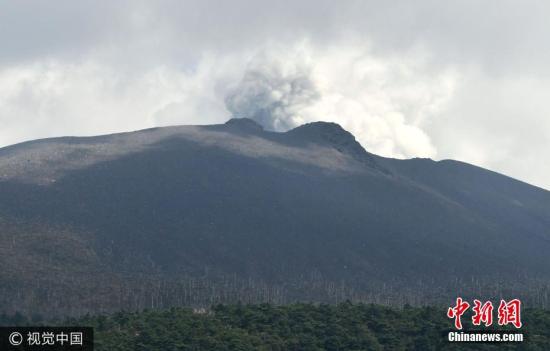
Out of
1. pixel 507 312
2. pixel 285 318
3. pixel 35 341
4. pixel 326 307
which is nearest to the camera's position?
pixel 35 341

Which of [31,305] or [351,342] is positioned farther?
[31,305]

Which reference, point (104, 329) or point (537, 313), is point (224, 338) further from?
point (537, 313)

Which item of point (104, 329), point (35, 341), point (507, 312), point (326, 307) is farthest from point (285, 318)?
point (35, 341)

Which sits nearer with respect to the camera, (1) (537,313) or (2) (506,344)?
(2) (506,344)

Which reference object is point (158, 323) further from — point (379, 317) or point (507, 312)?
point (507, 312)

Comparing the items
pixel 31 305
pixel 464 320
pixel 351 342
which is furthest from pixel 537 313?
pixel 31 305

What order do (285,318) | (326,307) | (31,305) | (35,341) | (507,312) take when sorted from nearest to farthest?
1. (35,341)
2. (507,312)
3. (285,318)
4. (326,307)
5. (31,305)

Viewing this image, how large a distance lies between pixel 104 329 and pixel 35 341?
27.5m

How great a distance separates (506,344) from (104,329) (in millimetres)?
48312

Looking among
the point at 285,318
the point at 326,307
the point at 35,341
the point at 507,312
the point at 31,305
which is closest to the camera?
the point at 35,341

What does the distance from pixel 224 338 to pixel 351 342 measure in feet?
54.3

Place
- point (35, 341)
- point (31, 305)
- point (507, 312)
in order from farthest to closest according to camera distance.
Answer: point (31, 305) → point (507, 312) → point (35, 341)

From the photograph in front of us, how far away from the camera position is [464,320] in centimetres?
13188

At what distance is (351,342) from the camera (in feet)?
395
